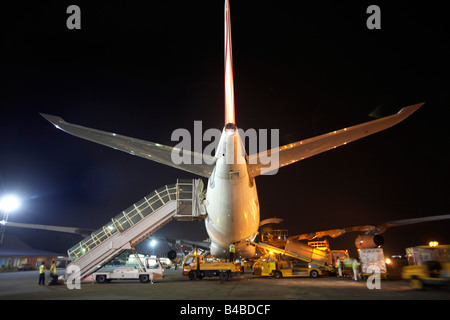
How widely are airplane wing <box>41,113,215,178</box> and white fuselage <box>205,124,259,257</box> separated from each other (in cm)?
87

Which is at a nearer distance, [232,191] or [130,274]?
[232,191]

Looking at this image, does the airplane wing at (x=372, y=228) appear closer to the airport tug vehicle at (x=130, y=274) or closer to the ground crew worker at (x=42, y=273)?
the airport tug vehicle at (x=130, y=274)

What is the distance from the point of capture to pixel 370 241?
65.4 ft

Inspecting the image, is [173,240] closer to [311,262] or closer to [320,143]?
[311,262]

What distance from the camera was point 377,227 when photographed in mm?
23047

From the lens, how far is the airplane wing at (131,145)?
24.4 feet

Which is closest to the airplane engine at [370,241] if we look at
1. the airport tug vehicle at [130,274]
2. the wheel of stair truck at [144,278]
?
the airport tug vehicle at [130,274]

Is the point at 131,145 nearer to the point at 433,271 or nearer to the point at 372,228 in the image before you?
the point at 433,271

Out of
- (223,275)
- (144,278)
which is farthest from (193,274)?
(144,278)

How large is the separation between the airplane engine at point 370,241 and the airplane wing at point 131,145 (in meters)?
16.3

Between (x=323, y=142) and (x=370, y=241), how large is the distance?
1544cm
